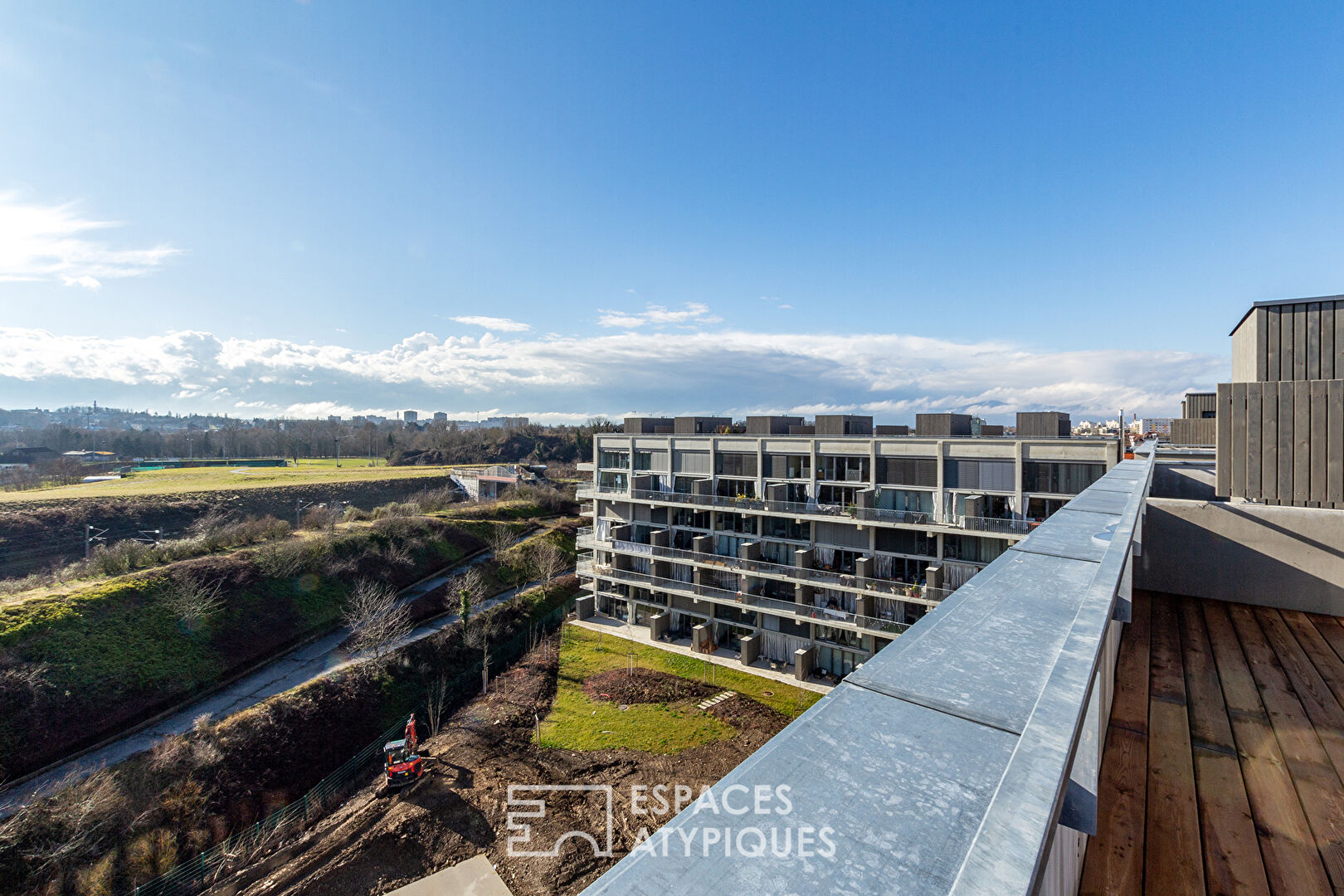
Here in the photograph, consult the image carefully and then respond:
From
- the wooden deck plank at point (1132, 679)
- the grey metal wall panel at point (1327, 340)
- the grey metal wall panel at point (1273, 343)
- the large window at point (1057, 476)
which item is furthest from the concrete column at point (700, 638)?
the wooden deck plank at point (1132, 679)

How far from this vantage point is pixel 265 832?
16141 millimetres

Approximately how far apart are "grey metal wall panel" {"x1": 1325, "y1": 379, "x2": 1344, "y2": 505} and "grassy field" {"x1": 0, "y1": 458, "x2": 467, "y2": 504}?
193 feet

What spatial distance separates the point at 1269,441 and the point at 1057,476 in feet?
37.2

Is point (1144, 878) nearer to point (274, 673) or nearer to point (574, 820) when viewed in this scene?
point (574, 820)

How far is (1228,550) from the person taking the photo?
18.2 ft

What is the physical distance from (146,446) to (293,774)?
9568 centimetres

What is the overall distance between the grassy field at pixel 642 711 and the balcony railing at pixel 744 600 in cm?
305

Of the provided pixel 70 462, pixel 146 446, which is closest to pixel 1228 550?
pixel 70 462

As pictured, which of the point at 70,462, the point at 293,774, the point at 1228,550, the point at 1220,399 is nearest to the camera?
the point at 1228,550

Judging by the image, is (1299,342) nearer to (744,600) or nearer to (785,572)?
(785,572)

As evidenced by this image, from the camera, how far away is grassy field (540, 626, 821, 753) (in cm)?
1958

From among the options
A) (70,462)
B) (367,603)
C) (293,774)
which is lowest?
(293,774)

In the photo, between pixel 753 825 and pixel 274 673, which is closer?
pixel 753 825

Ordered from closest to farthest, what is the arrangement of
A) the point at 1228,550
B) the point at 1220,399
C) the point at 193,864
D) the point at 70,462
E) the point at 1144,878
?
the point at 1144,878 < the point at 1228,550 < the point at 1220,399 < the point at 193,864 < the point at 70,462
